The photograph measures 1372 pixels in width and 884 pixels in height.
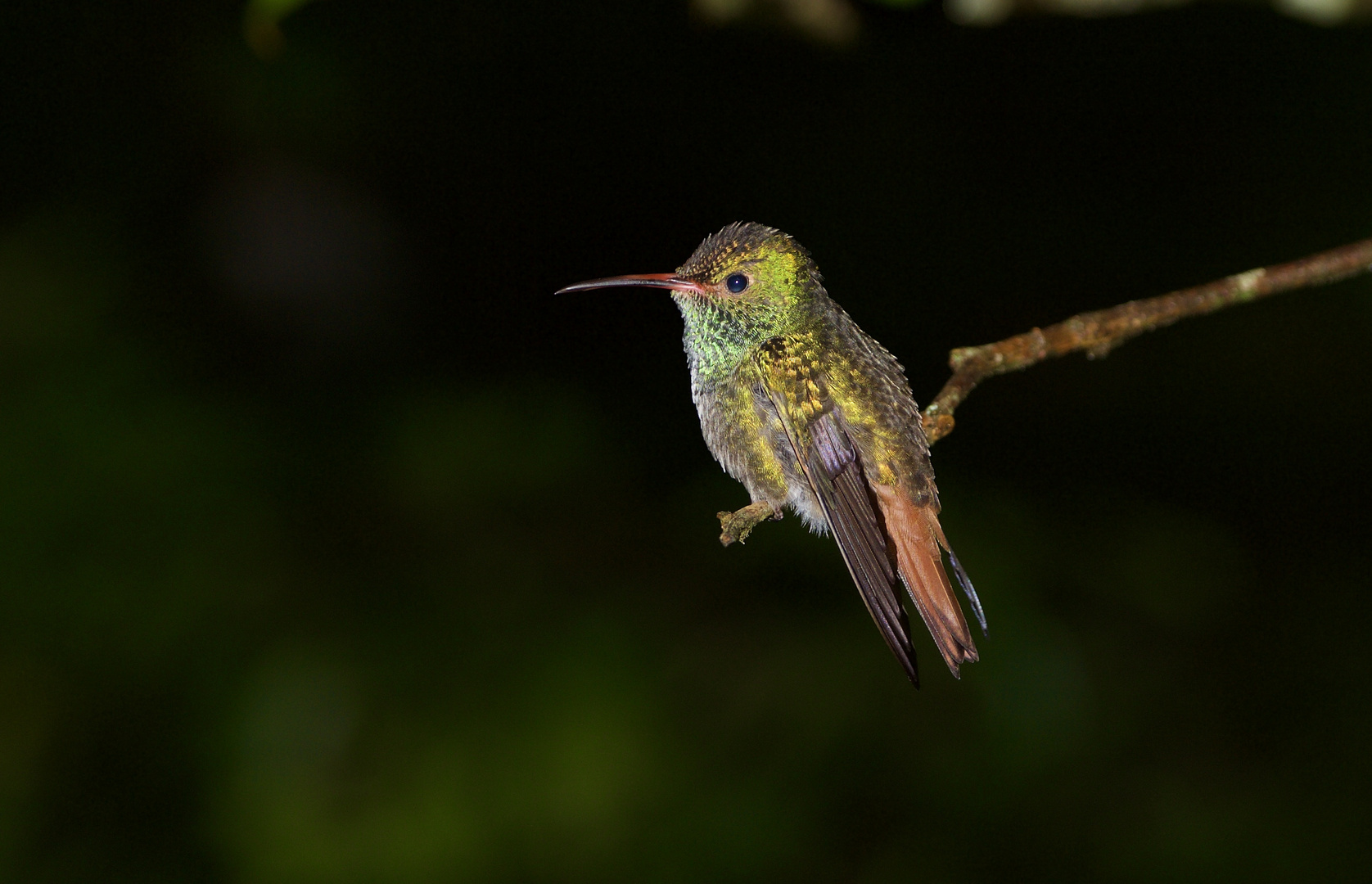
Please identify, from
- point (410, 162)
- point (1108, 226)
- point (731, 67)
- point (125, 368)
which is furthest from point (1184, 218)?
point (125, 368)

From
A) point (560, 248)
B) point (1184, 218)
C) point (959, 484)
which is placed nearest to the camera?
point (959, 484)

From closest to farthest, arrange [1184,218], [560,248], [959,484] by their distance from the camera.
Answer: [959,484] < [1184,218] < [560,248]

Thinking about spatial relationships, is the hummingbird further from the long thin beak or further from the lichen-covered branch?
the lichen-covered branch

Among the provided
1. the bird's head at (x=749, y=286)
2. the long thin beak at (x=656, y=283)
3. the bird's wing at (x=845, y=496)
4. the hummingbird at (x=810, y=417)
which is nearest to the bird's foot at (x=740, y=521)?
the hummingbird at (x=810, y=417)

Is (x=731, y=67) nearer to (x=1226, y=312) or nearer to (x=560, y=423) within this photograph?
(x=560, y=423)

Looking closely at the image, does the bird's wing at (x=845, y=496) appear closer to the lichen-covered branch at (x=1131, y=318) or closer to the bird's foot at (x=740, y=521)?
the bird's foot at (x=740, y=521)

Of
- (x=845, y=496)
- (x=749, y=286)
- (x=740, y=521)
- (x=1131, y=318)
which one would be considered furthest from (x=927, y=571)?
(x=749, y=286)
